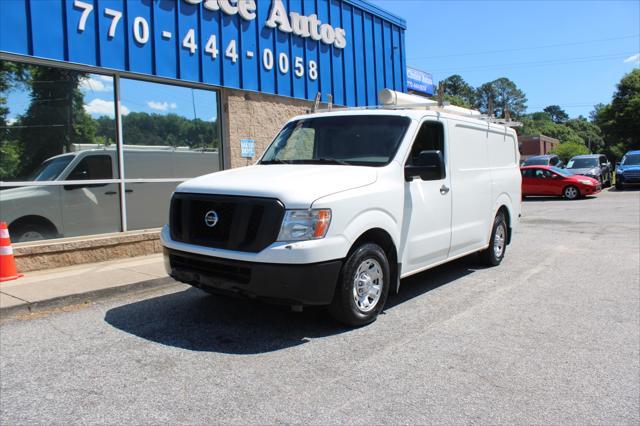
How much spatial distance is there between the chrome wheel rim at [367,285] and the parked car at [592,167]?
22.9 metres

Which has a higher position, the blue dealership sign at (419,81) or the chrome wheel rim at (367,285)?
the blue dealership sign at (419,81)

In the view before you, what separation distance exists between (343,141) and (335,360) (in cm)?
255

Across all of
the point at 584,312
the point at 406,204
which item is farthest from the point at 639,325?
the point at 406,204

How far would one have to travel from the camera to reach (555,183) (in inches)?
859

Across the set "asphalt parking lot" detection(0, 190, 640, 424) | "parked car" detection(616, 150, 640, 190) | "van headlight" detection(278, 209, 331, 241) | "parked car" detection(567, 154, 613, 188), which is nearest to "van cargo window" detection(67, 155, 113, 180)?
"asphalt parking lot" detection(0, 190, 640, 424)

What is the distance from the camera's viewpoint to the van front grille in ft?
14.4

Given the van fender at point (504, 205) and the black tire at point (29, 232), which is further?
the van fender at point (504, 205)

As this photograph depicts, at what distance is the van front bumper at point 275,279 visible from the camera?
170 inches

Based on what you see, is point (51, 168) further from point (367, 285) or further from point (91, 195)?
point (367, 285)

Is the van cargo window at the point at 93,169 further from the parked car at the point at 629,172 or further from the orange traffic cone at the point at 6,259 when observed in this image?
the parked car at the point at 629,172

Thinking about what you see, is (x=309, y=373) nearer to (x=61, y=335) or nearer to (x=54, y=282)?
(x=61, y=335)

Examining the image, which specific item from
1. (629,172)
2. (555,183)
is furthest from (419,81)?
(629,172)

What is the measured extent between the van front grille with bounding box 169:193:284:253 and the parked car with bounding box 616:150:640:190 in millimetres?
25077

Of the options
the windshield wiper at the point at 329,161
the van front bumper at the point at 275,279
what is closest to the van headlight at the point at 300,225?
the van front bumper at the point at 275,279
